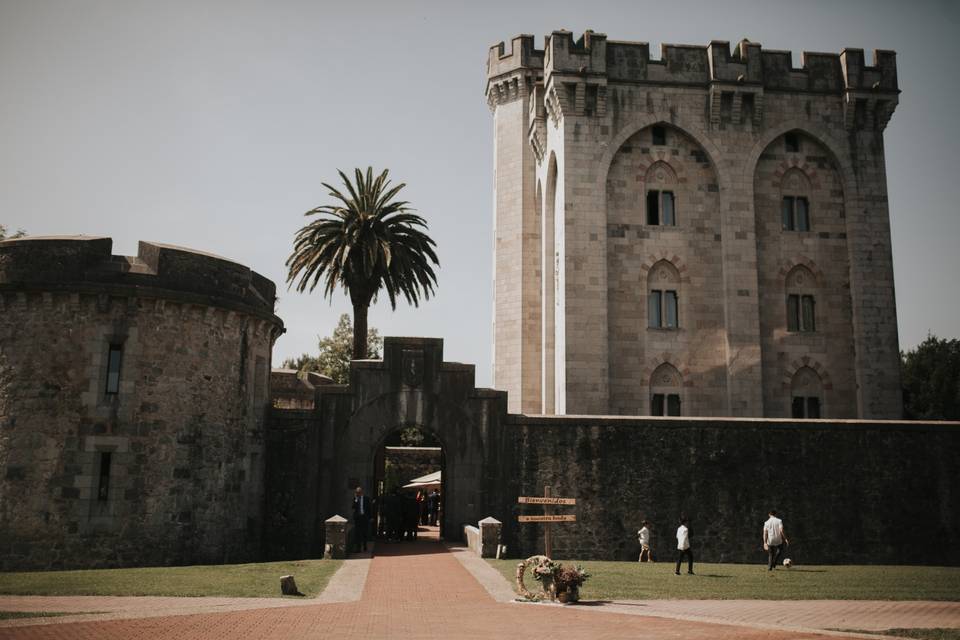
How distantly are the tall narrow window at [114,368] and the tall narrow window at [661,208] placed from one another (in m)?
21.4

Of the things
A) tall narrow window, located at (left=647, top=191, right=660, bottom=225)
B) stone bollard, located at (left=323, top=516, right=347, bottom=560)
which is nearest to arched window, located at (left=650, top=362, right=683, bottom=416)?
tall narrow window, located at (left=647, top=191, right=660, bottom=225)

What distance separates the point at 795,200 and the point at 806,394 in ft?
27.5

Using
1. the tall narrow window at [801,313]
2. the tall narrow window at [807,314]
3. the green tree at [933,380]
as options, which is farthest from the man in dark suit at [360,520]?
the green tree at [933,380]

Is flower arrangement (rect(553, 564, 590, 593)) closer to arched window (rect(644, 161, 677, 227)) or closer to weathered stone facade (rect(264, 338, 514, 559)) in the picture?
weathered stone facade (rect(264, 338, 514, 559))

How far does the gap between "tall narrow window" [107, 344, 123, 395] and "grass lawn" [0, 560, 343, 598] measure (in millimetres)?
4922

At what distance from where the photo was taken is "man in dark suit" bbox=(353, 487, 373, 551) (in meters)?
25.8

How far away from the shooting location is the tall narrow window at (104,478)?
76.6ft

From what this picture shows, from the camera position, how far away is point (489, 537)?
80.0 ft

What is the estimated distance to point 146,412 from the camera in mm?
24141

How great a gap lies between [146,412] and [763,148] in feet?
87.4

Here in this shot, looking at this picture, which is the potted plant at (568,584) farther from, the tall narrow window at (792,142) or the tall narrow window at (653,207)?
the tall narrow window at (792,142)

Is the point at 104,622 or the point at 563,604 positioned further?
the point at 563,604

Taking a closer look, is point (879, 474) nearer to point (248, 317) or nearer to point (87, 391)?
point (248, 317)

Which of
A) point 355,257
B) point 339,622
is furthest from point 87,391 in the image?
point 355,257
